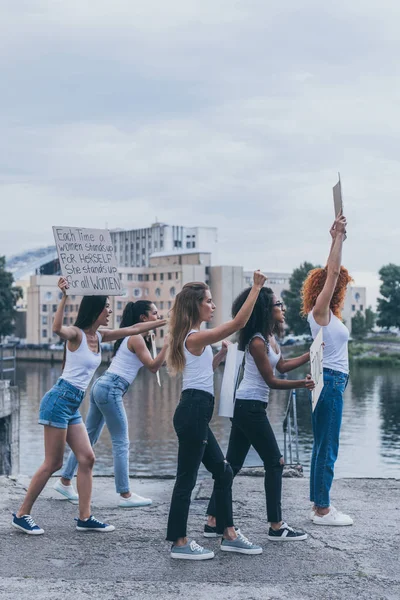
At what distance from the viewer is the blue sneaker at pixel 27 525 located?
755 cm

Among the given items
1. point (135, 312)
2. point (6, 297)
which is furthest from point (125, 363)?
point (6, 297)

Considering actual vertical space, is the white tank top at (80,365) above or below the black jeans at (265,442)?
above

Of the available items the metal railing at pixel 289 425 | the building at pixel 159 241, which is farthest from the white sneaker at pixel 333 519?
the building at pixel 159 241

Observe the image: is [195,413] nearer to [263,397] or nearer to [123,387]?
[263,397]

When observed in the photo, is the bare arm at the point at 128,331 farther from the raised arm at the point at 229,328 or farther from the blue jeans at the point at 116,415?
the raised arm at the point at 229,328

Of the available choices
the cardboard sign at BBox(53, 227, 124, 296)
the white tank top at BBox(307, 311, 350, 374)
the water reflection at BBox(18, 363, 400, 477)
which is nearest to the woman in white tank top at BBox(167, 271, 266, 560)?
the white tank top at BBox(307, 311, 350, 374)

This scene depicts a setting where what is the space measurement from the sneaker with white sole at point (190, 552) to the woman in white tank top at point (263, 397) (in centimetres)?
42

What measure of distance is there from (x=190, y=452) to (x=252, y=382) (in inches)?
37.9

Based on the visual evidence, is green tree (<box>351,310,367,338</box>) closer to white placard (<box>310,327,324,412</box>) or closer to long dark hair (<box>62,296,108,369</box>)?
white placard (<box>310,327,324,412</box>)

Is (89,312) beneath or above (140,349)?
above

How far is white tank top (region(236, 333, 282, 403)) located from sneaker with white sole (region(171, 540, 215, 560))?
4.06ft

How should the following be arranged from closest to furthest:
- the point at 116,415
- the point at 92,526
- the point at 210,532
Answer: the point at 210,532
the point at 92,526
the point at 116,415

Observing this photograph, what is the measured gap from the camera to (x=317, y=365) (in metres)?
7.41

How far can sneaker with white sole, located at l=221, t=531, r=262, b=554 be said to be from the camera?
6.92 meters
